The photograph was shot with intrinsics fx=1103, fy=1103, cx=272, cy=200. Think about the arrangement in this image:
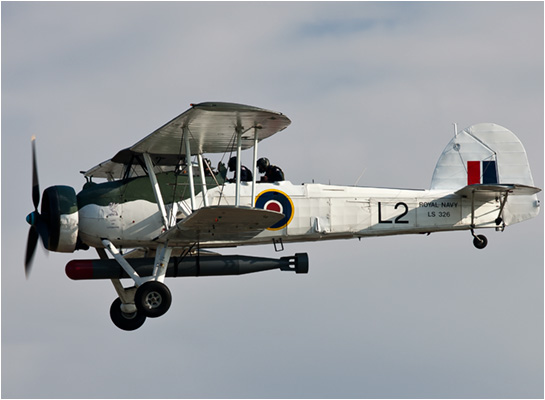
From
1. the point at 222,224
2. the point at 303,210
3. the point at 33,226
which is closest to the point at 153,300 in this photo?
the point at 222,224

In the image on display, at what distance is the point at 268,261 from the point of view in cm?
1956

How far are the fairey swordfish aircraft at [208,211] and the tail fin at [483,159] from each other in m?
0.07

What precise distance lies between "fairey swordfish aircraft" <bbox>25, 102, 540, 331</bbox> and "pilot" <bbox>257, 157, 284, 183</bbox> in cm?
17

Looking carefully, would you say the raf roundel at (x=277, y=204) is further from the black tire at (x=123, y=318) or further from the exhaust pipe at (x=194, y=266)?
the black tire at (x=123, y=318)

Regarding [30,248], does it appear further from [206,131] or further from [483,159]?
[483,159]

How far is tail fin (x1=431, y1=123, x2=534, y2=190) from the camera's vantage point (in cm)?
2142

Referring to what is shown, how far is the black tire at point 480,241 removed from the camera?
20.7 meters

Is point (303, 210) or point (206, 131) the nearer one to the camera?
point (206, 131)

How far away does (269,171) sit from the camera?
786 inches

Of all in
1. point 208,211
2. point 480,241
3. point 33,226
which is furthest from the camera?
point 480,241

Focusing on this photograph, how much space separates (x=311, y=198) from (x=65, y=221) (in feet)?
14.5

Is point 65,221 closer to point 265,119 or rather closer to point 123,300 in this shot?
point 123,300

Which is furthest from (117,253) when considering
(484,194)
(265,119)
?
(484,194)

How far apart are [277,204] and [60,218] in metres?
3.82
